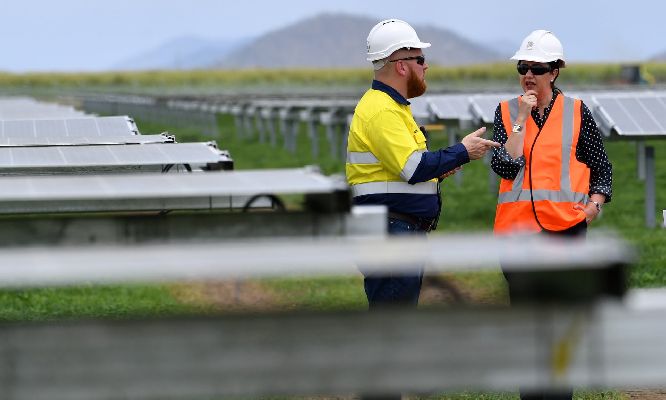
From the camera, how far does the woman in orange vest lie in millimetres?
6809

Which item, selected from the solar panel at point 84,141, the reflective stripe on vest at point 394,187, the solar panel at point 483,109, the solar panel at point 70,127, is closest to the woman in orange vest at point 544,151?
the reflective stripe on vest at point 394,187

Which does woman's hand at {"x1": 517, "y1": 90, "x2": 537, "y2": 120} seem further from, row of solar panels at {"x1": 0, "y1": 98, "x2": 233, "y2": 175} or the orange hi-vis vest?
row of solar panels at {"x1": 0, "y1": 98, "x2": 233, "y2": 175}

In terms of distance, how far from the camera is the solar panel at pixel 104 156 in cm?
599

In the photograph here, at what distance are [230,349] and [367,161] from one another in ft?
12.6

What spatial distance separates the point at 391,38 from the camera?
658 centimetres

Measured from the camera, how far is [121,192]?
335 cm

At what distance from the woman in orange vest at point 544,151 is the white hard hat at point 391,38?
0.54 meters

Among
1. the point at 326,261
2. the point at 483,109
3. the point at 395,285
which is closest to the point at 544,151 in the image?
the point at 395,285

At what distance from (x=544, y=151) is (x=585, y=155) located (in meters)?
0.25

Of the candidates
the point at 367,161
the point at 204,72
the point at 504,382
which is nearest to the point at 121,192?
the point at 504,382

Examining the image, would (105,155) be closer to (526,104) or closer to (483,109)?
(526,104)

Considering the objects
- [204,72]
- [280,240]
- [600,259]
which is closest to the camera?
[600,259]

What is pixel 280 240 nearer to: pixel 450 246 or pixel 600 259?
pixel 450 246

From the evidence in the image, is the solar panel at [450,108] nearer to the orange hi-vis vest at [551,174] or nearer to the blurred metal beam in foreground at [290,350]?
the orange hi-vis vest at [551,174]
